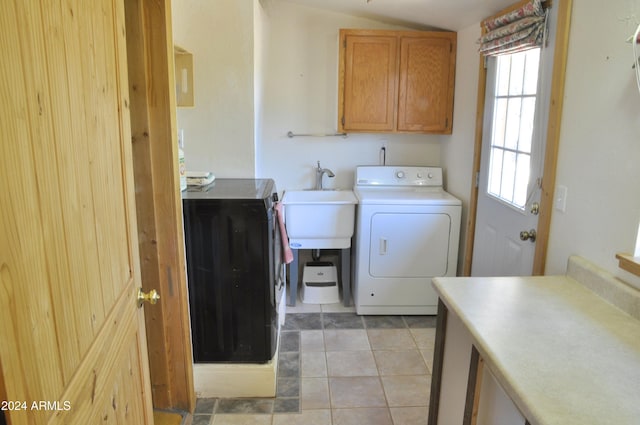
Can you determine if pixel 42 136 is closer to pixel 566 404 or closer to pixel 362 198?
pixel 566 404

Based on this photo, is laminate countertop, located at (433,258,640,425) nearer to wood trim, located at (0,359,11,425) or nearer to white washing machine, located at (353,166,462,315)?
wood trim, located at (0,359,11,425)

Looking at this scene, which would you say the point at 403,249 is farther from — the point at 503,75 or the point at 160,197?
the point at 160,197

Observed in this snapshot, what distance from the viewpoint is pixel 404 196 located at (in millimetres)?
3221

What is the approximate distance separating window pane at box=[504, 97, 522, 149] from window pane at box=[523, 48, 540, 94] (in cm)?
10

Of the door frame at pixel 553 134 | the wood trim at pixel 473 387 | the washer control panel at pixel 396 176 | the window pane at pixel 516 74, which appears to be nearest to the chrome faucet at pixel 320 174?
the washer control panel at pixel 396 176

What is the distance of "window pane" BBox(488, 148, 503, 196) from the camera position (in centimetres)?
256

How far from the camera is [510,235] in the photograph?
2.38 metres

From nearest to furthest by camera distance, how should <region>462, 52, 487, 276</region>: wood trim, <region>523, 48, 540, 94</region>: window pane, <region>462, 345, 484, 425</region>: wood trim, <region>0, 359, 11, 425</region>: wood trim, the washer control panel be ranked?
<region>0, 359, 11, 425</region>: wood trim
<region>462, 345, 484, 425</region>: wood trim
<region>523, 48, 540, 94</region>: window pane
<region>462, 52, 487, 276</region>: wood trim
the washer control panel

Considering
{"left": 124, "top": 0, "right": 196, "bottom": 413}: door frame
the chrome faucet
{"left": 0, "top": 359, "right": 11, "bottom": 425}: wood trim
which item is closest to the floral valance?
the chrome faucet

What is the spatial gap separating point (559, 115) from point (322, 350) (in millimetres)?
1872

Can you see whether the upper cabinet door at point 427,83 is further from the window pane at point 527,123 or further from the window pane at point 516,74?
the window pane at point 527,123

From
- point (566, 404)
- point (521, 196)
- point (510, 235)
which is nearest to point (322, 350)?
point (510, 235)

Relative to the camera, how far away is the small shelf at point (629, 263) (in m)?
1.38

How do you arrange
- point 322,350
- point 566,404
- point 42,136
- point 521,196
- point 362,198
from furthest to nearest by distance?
point 362,198 → point 322,350 → point 521,196 → point 566,404 → point 42,136
